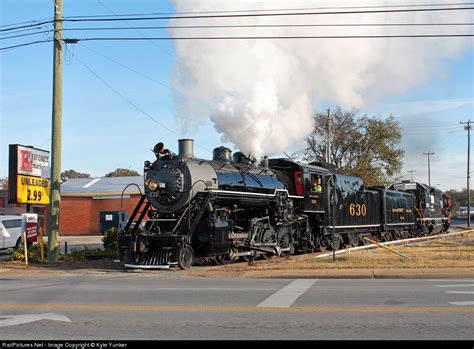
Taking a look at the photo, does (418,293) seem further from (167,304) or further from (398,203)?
(398,203)

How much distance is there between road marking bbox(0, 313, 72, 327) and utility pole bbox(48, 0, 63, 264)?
33.9 feet

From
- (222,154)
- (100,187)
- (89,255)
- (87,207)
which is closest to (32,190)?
(89,255)

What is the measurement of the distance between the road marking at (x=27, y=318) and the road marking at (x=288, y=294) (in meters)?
2.98

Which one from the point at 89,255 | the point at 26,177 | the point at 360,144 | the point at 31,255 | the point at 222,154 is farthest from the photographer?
the point at 360,144

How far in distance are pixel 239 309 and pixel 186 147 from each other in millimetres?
8735

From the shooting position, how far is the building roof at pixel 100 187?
49.2 metres

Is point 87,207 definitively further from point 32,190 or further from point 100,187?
point 32,190

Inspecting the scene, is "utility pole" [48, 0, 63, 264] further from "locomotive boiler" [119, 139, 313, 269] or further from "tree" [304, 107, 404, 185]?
"tree" [304, 107, 404, 185]

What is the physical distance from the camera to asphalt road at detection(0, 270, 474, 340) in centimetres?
632

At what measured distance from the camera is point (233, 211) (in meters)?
16.1
